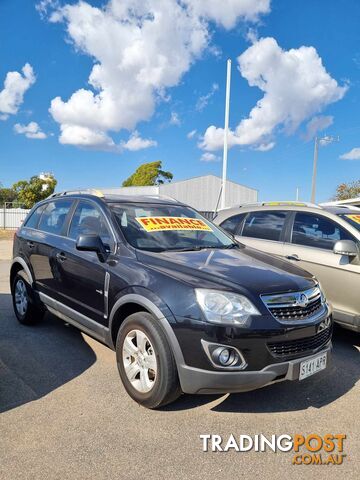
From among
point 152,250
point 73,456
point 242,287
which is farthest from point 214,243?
point 73,456

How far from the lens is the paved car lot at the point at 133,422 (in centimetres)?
241

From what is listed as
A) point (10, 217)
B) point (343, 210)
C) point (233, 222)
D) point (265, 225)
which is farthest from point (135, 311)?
point (10, 217)

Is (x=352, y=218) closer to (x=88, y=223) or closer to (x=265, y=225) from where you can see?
(x=265, y=225)

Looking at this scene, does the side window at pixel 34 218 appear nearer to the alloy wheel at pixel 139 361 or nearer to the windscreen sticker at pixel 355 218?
the alloy wheel at pixel 139 361

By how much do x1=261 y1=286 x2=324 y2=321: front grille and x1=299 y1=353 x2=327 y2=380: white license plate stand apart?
332 mm

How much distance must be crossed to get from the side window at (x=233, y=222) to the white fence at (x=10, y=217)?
27112mm

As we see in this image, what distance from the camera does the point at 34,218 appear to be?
5328 millimetres

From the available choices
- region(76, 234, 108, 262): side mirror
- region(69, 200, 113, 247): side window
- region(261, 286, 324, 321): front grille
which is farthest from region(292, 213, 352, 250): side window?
region(76, 234, 108, 262): side mirror

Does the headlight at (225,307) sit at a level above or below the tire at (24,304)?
above

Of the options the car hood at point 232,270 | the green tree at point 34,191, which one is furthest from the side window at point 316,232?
the green tree at point 34,191

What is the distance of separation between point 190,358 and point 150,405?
1.96ft

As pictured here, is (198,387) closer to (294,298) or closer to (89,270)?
(294,298)

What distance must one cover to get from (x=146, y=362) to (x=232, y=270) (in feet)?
3.27

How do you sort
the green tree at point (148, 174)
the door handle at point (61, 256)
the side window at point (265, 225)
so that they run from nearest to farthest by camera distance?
the door handle at point (61, 256) < the side window at point (265, 225) < the green tree at point (148, 174)
